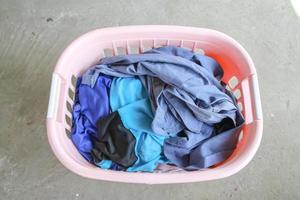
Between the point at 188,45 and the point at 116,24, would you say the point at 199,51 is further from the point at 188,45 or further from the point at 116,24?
the point at 116,24

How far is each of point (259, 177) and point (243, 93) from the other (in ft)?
1.10

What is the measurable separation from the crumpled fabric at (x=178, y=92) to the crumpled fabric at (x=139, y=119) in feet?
0.08

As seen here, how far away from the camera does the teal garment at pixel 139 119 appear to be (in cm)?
77

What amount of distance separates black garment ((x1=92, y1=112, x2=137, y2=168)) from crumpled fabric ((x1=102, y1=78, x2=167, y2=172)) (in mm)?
14

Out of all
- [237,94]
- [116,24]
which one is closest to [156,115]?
[237,94]

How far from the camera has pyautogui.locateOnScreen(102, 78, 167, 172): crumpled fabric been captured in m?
0.77

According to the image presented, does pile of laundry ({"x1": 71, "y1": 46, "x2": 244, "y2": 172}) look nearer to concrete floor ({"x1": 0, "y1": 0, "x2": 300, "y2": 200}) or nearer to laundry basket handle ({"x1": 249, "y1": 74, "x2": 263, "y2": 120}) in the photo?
laundry basket handle ({"x1": 249, "y1": 74, "x2": 263, "y2": 120})

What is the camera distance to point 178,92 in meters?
0.74

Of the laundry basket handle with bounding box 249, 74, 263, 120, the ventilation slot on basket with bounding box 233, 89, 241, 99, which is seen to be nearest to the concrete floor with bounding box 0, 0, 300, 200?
the ventilation slot on basket with bounding box 233, 89, 241, 99

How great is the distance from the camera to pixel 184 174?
0.68 metres

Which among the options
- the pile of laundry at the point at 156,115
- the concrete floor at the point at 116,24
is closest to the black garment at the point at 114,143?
the pile of laundry at the point at 156,115

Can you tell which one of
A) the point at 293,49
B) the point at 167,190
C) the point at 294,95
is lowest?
the point at 167,190

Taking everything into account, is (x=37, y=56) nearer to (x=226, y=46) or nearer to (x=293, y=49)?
(x=226, y=46)

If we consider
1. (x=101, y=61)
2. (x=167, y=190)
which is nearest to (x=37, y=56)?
(x=101, y=61)
